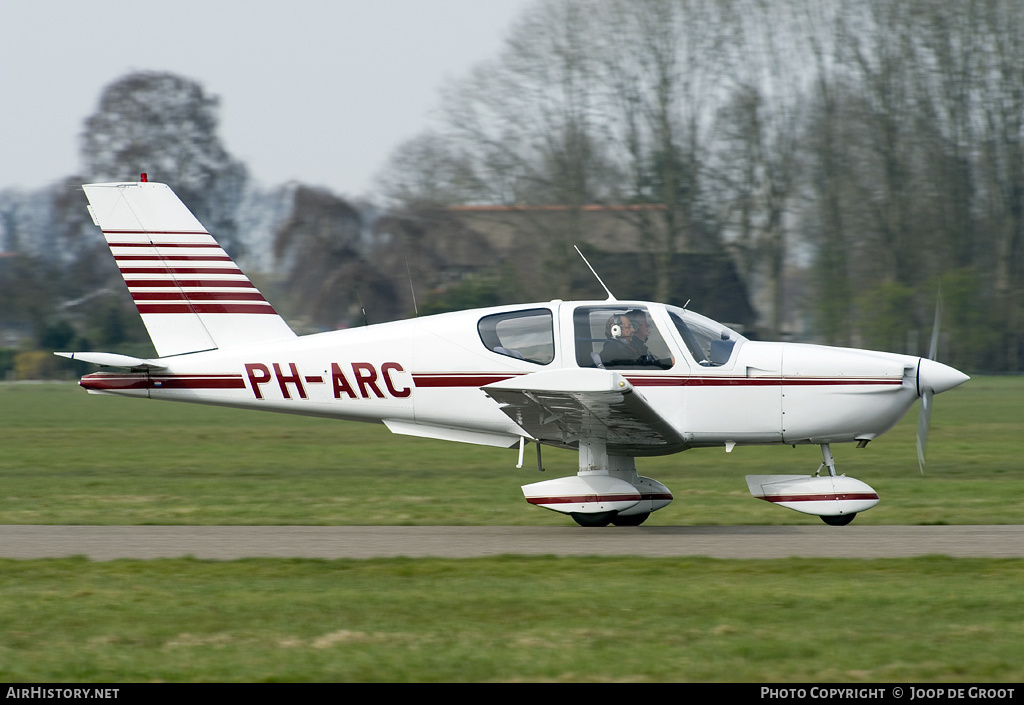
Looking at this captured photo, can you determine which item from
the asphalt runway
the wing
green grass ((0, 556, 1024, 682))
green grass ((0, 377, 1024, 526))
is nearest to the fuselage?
the wing

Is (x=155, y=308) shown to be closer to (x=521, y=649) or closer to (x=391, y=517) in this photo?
(x=391, y=517)

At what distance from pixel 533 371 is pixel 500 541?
4.54ft

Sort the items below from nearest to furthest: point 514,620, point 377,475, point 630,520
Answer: point 514,620 → point 630,520 → point 377,475

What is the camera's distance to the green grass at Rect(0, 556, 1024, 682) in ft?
15.6

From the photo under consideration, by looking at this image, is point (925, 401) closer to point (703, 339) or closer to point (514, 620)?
point (703, 339)

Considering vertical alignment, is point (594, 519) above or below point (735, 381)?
below

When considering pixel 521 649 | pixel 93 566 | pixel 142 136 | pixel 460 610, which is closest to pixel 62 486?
pixel 93 566

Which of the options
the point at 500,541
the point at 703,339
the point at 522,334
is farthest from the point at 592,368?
the point at 500,541

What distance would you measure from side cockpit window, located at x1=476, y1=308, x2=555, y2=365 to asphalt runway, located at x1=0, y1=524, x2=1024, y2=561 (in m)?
1.47

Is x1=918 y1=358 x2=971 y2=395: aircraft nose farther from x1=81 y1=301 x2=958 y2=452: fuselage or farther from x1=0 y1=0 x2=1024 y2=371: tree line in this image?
x1=0 y1=0 x2=1024 y2=371: tree line

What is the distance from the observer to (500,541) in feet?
29.1

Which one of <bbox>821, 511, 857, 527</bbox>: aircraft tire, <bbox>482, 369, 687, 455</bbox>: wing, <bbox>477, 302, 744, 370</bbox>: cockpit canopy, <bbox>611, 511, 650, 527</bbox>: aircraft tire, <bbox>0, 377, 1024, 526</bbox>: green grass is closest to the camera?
<bbox>482, 369, 687, 455</bbox>: wing

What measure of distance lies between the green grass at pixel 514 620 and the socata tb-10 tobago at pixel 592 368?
1.67m
